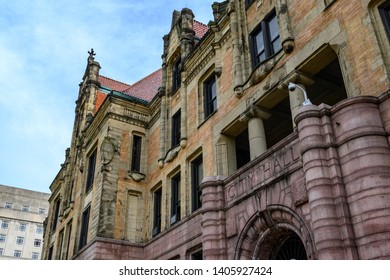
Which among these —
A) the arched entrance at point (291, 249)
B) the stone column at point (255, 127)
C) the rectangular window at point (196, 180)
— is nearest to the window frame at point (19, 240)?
the rectangular window at point (196, 180)

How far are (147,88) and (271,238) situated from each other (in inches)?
923

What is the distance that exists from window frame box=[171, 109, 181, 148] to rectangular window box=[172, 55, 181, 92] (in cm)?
188

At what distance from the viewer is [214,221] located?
48.5 ft

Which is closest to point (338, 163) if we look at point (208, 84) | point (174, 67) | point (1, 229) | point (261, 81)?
point (261, 81)

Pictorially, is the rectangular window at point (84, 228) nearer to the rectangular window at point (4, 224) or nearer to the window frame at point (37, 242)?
the window frame at point (37, 242)

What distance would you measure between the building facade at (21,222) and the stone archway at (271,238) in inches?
3265

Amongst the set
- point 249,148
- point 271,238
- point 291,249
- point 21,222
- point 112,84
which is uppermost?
point 21,222

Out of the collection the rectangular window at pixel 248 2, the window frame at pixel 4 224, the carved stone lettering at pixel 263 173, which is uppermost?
the window frame at pixel 4 224

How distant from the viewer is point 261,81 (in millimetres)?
17062

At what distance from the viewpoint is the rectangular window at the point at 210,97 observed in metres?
21.5

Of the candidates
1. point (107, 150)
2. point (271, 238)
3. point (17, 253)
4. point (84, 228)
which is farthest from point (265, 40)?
point (17, 253)

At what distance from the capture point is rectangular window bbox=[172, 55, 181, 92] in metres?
26.2

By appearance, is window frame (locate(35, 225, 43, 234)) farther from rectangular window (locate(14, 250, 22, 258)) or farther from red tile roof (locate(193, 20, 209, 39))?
red tile roof (locate(193, 20, 209, 39))

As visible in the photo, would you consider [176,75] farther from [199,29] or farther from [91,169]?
[91,169]
